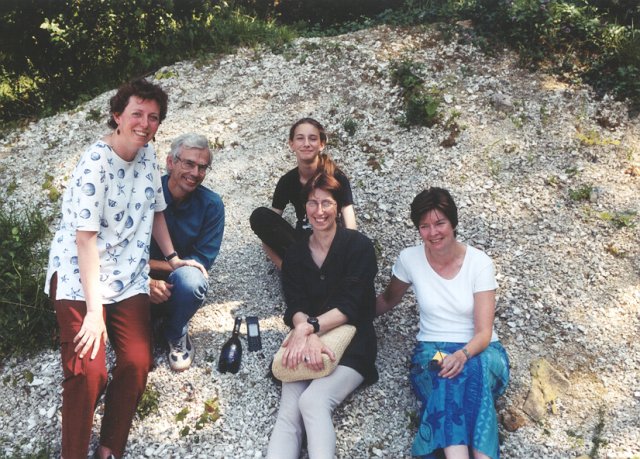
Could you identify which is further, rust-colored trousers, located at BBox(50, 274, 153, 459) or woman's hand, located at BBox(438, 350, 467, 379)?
woman's hand, located at BBox(438, 350, 467, 379)

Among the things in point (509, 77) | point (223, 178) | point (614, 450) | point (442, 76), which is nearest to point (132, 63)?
point (223, 178)

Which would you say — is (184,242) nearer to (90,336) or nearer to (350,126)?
(90,336)

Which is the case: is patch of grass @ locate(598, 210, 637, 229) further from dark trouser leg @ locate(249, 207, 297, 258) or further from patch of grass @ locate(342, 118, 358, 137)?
dark trouser leg @ locate(249, 207, 297, 258)

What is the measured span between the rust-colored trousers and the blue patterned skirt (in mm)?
1918

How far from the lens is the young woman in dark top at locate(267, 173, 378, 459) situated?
372 centimetres

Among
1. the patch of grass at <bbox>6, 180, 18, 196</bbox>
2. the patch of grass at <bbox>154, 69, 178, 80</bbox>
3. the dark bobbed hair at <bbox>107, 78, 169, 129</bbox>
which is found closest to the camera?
the dark bobbed hair at <bbox>107, 78, 169, 129</bbox>

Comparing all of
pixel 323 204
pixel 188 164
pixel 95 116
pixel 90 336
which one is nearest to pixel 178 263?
pixel 188 164

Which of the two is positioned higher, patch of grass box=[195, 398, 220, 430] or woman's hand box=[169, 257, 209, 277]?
woman's hand box=[169, 257, 209, 277]

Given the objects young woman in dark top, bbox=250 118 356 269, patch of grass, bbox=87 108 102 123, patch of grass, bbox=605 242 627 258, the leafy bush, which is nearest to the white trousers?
young woman in dark top, bbox=250 118 356 269

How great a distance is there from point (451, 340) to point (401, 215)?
6.83 feet

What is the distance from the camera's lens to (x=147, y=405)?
13.3 feet

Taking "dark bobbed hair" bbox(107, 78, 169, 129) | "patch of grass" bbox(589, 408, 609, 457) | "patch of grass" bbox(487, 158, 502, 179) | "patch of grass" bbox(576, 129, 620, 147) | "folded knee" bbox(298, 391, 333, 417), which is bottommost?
"patch of grass" bbox(589, 408, 609, 457)

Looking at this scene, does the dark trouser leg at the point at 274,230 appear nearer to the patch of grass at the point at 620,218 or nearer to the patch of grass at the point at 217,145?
the patch of grass at the point at 217,145

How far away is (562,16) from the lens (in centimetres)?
704
